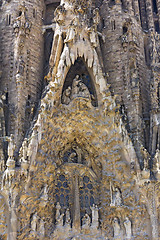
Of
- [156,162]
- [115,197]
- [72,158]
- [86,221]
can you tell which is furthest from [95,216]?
[156,162]

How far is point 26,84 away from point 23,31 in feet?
6.87

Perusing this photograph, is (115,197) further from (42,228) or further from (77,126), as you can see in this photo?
(77,126)

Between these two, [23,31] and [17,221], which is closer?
[17,221]

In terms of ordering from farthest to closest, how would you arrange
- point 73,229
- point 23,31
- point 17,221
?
point 23,31 → point 73,229 → point 17,221

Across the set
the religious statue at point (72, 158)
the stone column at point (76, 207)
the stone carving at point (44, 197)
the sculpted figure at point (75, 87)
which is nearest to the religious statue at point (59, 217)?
the stone column at point (76, 207)

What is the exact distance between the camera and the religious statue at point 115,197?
1292cm

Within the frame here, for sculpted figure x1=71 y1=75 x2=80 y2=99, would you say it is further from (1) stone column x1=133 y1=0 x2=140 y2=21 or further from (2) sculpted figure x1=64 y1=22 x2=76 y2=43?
(1) stone column x1=133 y1=0 x2=140 y2=21

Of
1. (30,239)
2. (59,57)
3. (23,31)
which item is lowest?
(30,239)

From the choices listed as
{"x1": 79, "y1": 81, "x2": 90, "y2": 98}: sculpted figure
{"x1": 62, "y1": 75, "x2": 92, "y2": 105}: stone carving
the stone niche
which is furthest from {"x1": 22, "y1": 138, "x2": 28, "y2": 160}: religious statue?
{"x1": 79, "y1": 81, "x2": 90, "y2": 98}: sculpted figure

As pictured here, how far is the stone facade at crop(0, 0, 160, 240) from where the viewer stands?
1252cm

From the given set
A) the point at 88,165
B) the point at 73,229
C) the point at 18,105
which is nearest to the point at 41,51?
the point at 18,105

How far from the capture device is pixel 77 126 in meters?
13.9

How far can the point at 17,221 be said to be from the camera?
11781 mm

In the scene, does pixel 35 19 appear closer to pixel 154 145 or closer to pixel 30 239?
pixel 154 145
